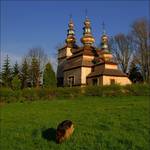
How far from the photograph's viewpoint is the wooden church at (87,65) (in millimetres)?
49181

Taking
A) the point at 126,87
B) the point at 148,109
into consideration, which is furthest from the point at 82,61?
the point at 148,109

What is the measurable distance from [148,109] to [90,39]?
4310 centimetres

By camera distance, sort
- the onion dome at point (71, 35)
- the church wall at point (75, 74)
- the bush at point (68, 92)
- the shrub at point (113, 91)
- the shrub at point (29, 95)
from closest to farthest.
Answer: the shrub at point (29, 95) < the shrub at point (113, 91) < the bush at point (68, 92) < the church wall at point (75, 74) < the onion dome at point (71, 35)

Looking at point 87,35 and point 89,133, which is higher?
point 87,35

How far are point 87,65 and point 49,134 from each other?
3924 cm

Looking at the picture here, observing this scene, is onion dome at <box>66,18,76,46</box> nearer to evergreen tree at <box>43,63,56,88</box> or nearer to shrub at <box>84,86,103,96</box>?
evergreen tree at <box>43,63,56,88</box>

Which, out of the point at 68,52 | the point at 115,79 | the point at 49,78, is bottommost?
the point at 115,79

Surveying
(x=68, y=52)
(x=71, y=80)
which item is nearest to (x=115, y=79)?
(x=71, y=80)

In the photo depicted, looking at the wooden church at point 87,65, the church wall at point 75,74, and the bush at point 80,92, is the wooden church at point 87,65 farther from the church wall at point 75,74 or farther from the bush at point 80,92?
the bush at point 80,92

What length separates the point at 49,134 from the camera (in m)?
13.7

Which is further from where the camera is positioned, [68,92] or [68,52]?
[68,52]

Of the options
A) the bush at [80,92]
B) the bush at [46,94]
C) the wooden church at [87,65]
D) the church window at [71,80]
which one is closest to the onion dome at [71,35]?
the wooden church at [87,65]

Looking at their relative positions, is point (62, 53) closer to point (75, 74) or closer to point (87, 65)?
point (75, 74)

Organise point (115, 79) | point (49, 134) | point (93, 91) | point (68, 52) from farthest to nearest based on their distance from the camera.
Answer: point (68, 52), point (115, 79), point (93, 91), point (49, 134)
